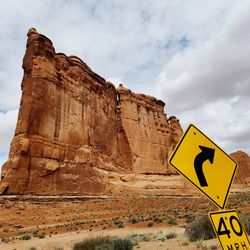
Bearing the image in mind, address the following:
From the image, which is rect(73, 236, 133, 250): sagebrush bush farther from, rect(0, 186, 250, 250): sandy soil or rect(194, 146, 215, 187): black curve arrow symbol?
rect(194, 146, 215, 187): black curve arrow symbol

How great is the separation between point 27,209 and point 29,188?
569 centimetres

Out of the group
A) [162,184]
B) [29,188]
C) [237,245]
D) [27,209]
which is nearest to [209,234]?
[237,245]

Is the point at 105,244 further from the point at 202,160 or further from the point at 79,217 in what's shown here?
the point at 79,217

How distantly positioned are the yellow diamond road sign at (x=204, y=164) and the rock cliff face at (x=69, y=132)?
36150 millimetres

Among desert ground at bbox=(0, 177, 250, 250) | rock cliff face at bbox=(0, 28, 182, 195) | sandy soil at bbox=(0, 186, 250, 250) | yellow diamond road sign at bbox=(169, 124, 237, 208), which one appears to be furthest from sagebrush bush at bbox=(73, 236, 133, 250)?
rock cliff face at bbox=(0, 28, 182, 195)

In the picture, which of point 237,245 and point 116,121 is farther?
point 116,121

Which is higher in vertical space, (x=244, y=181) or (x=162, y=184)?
(x=244, y=181)

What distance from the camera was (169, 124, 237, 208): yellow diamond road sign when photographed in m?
3.12

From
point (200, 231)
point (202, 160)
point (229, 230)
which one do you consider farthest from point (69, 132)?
point (229, 230)

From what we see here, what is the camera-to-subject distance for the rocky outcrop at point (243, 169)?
10481 cm

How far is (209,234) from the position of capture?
1325cm

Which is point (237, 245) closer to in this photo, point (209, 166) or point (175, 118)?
point (209, 166)

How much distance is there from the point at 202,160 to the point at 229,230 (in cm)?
65

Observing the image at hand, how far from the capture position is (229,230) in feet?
9.75
